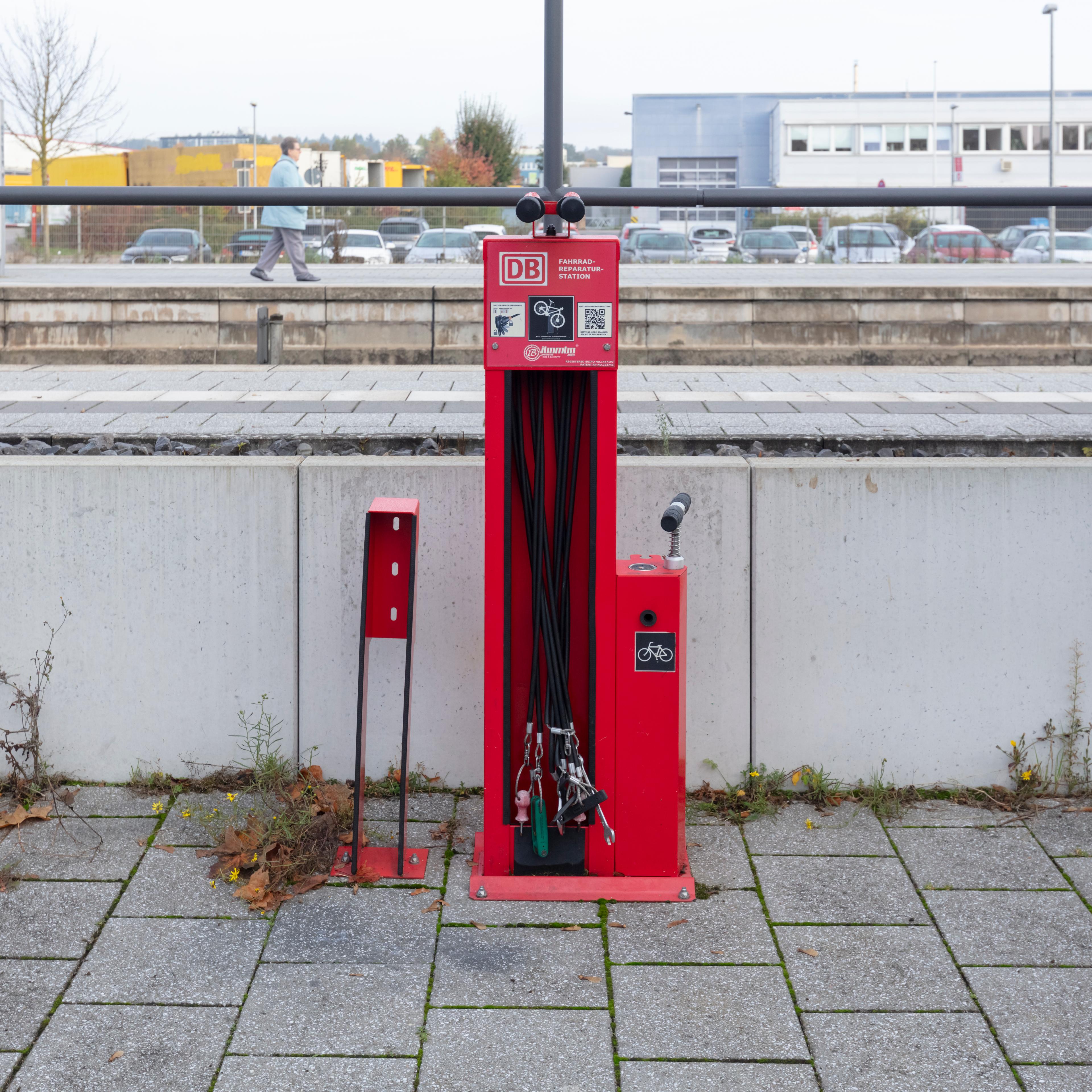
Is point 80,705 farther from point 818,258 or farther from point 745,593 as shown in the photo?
point 818,258

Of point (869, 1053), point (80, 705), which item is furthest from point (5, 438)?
point (869, 1053)

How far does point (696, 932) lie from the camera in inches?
140

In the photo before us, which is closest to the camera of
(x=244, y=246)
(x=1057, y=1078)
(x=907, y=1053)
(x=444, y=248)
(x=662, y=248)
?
(x=1057, y=1078)

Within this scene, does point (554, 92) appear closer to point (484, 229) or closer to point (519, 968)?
point (519, 968)

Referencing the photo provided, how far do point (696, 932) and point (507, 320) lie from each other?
181 cm

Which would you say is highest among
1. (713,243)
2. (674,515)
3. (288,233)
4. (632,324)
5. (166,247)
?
(713,243)

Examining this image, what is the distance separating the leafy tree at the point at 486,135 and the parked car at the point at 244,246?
43.0 metres

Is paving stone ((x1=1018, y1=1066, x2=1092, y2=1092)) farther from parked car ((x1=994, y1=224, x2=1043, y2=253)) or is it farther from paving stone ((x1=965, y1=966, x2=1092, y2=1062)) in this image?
parked car ((x1=994, y1=224, x2=1043, y2=253))

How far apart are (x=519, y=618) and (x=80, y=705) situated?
66.9 inches

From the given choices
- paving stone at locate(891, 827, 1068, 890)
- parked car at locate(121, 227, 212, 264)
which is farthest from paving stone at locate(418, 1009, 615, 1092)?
parked car at locate(121, 227, 212, 264)

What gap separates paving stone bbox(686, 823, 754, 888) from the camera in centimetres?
385

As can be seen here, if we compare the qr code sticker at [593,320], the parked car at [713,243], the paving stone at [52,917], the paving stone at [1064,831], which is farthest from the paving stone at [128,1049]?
the parked car at [713,243]

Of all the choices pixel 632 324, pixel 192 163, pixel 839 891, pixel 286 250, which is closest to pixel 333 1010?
pixel 839 891

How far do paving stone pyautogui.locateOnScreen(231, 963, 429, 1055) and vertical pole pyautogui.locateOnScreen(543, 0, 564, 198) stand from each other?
2.55 metres
